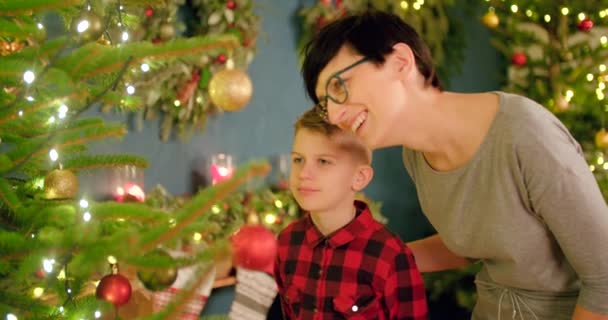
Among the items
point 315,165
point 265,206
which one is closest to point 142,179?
point 265,206

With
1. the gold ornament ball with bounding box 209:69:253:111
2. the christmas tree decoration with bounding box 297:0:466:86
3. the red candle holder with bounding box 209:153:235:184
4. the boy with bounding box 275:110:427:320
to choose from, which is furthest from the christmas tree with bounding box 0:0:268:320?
the christmas tree decoration with bounding box 297:0:466:86

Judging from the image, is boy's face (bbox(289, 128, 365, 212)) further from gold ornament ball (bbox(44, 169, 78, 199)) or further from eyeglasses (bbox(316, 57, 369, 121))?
gold ornament ball (bbox(44, 169, 78, 199))

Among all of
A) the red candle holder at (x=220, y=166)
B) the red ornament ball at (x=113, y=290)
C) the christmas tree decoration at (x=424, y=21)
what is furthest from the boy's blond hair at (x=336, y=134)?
the christmas tree decoration at (x=424, y=21)

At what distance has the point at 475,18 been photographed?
3814mm

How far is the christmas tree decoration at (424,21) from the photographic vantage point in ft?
10.1

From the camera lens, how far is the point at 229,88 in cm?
236

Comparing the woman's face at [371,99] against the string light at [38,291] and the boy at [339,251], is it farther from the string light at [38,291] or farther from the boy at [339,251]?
the string light at [38,291]

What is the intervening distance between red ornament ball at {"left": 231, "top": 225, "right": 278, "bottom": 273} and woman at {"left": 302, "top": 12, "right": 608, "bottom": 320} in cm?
51

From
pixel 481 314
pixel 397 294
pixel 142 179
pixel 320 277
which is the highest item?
pixel 142 179

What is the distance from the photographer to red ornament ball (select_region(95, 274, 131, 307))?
2.59 feet

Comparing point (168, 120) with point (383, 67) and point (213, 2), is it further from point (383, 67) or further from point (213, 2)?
point (383, 67)

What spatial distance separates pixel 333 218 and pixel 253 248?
912mm

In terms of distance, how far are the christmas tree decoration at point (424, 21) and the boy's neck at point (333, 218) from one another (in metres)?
1.39

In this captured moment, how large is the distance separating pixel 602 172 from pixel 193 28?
2008 millimetres
